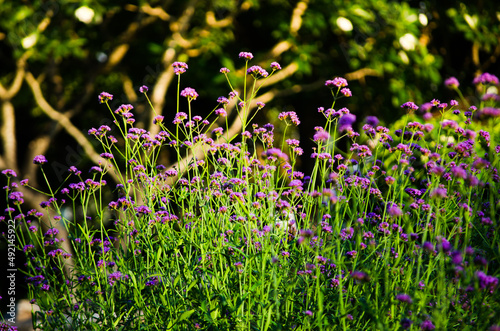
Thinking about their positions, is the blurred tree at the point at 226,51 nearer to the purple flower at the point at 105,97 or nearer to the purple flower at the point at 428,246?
the purple flower at the point at 105,97

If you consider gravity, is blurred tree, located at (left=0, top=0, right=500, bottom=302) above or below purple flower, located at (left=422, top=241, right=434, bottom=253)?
above

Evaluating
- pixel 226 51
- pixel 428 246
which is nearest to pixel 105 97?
pixel 428 246

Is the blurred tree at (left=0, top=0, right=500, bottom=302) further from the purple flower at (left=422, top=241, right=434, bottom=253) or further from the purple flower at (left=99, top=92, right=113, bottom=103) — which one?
the purple flower at (left=422, top=241, right=434, bottom=253)

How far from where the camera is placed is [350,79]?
6.46 m

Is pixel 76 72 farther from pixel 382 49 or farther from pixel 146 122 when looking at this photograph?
pixel 382 49

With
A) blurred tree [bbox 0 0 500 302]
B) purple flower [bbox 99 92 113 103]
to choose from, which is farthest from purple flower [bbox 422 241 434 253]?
blurred tree [bbox 0 0 500 302]

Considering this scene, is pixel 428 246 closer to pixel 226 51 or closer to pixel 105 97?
pixel 105 97

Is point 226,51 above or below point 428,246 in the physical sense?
above

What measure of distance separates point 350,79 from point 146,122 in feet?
9.30

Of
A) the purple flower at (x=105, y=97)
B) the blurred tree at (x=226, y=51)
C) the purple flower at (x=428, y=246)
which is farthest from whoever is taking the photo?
the blurred tree at (x=226, y=51)

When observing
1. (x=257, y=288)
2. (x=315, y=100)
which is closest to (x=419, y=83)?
(x=315, y=100)

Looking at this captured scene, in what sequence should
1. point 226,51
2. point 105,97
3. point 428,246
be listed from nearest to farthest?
point 428,246 < point 105,97 < point 226,51

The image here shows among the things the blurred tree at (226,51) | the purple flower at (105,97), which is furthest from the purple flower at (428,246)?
the blurred tree at (226,51)

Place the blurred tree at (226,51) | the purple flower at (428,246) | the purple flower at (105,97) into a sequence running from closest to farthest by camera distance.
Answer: the purple flower at (428,246), the purple flower at (105,97), the blurred tree at (226,51)
